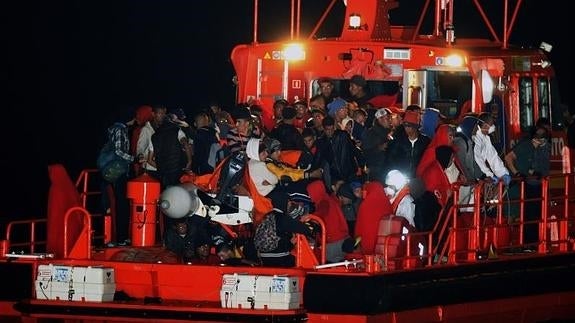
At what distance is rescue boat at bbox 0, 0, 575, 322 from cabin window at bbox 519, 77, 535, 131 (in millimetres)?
40

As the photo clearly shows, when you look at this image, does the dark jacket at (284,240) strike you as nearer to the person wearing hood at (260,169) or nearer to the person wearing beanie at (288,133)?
the person wearing hood at (260,169)

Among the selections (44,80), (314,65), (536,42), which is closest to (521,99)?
(314,65)

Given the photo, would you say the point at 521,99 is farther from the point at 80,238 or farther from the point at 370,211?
the point at 80,238

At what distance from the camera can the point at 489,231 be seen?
20.6 metres

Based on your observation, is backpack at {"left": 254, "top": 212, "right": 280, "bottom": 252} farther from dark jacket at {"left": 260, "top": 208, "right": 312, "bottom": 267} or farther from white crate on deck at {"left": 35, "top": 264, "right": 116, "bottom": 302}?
white crate on deck at {"left": 35, "top": 264, "right": 116, "bottom": 302}

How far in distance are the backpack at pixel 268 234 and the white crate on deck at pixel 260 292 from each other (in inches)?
27.6

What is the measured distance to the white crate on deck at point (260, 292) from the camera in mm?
18188

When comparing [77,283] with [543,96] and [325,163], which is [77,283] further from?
[543,96]

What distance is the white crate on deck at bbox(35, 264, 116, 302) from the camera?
18.7 metres

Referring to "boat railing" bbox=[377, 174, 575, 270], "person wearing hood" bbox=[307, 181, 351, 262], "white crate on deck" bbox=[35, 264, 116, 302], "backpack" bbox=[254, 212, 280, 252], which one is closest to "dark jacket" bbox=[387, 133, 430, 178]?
"boat railing" bbox=[377, 174, 575, 270]

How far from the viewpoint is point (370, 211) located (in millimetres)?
19250

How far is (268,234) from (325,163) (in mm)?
1182

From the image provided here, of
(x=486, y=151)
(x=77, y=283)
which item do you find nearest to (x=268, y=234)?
(x=77, y=283)

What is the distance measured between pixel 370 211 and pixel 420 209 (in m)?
0.52
